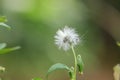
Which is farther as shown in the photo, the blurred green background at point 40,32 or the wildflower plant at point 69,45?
the blurred green background at point 40,32

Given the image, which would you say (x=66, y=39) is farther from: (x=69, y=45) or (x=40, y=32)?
(x=40, y=32)

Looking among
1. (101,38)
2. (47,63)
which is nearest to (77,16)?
(47,63)

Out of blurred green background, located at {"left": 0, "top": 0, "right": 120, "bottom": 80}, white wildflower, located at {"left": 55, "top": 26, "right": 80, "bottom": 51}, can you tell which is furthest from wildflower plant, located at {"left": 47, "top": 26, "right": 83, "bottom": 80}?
blurred green background, located at {"left": 0, "top": 0, "right": 120, "bottom": 80}

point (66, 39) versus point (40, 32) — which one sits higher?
point (40, 32)

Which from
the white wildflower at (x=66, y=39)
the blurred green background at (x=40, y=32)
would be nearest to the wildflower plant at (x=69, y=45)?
the white wildflower at (x=66, y=39)

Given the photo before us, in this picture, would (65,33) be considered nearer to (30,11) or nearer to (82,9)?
(30,11)

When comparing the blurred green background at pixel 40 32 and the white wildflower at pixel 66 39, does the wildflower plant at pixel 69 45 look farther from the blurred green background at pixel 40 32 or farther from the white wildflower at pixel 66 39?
the blurred green background at pixel 40 32

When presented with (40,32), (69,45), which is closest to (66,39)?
(69,45)

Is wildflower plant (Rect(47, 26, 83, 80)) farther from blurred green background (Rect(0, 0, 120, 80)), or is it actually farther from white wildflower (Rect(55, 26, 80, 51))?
blurred green background (Rect(0, 0, 120, 80))
